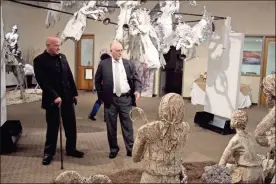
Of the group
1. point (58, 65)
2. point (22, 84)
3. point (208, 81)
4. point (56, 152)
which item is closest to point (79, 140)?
point (56, 152)

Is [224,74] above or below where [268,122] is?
above

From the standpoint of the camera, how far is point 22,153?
376 cm

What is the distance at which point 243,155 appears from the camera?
226 cm

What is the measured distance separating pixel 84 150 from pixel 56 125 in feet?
2.25

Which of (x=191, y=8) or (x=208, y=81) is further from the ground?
(x=191, y=8)

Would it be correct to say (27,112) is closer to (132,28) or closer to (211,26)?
(132,28)

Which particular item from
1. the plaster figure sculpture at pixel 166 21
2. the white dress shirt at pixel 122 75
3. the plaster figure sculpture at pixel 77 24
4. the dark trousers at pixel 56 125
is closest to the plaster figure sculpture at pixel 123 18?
the plaster figure sculpture at pixel 77 24

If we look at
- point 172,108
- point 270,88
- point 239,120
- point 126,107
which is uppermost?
point 270,88

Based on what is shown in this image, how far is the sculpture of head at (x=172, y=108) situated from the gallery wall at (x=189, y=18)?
2.22 m

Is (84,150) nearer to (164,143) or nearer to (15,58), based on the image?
(164,143)

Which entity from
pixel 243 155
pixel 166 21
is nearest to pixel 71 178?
pixel 243 155

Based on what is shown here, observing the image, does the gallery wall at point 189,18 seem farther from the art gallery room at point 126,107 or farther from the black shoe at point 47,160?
the black shoe at point 47,160

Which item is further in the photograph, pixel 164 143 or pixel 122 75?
pixel 122 75

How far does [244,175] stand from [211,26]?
3398 mm
